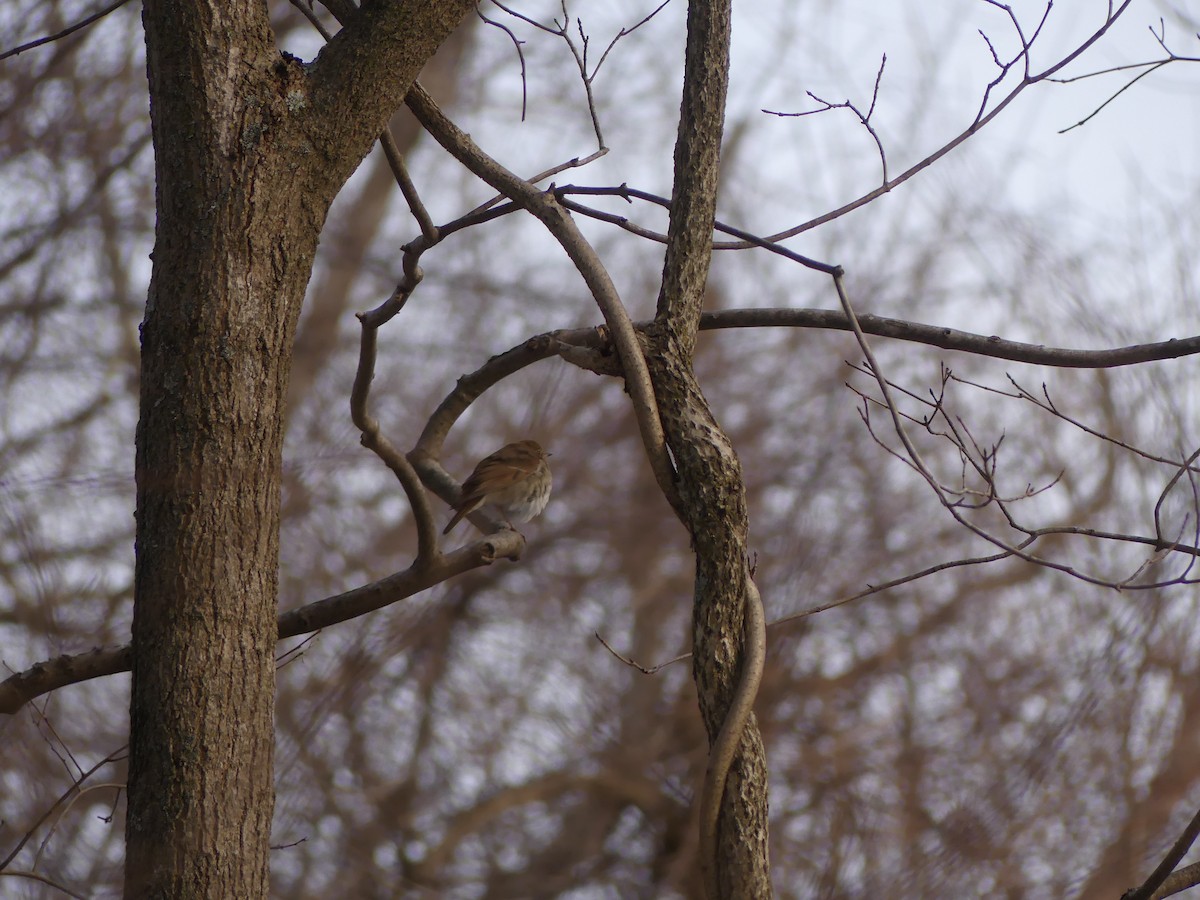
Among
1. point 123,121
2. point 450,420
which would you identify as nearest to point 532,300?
point 123,121

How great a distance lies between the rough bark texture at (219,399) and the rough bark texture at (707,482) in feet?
1.92

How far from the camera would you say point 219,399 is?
177cm

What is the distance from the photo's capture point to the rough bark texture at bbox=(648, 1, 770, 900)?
1.78m

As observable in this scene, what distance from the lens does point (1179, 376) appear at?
5.98 metres

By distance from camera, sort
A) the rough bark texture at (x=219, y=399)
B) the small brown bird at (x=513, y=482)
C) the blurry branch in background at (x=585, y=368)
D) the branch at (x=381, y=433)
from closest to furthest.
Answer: the rough bark texture at (x=219, y=399), the blurry branch in background at (x=585, y=368), the branch at (x=381, y=433), the small brown bird at (x=513, y=482)

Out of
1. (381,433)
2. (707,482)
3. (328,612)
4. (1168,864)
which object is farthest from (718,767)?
(381,433)

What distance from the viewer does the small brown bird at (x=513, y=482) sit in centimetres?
420

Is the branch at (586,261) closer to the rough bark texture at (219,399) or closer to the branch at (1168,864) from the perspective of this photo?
the rough bark texture at (219,399)

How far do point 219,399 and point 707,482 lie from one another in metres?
0.76

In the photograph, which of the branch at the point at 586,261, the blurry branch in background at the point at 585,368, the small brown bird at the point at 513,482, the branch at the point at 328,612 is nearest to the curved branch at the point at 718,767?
the blurry branch in background at the point at 585,368

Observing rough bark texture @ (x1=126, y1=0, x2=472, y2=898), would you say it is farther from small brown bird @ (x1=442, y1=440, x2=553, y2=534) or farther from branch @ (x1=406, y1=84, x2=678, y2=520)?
small brown bird @ (x1=442, y1=440, x2=553, y2=534)

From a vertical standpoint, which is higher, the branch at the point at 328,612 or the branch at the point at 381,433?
the branch at the point at 381,433

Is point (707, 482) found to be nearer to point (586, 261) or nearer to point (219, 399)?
point (586, 261)

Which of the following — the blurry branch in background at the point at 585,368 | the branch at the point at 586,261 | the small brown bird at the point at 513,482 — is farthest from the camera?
the small brown bird at the point at 513,482
